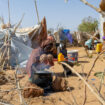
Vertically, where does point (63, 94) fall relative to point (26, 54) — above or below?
below

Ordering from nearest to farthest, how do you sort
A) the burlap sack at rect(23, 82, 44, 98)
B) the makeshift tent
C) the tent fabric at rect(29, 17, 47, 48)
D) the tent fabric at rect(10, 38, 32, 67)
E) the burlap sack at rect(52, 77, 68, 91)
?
1. the burlap sack at rect(23, 82, 44, 98)
2. the burlap sack at rect(52, 77, 68, 91)
3. the makeshift tent
4. the tent fabric at rect(10, 38, 32, 67)
5. the tent fabric at rect(29, 17, 47, 48)

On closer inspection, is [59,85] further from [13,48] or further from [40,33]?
[40,33]

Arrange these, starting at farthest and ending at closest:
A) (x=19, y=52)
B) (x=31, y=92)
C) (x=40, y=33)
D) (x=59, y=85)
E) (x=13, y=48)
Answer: (x=40, y=33), (x=19, y=52), (x=13, y=48), (x=59, y=85), (x=31, y=92)

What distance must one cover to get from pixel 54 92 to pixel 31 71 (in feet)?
2.14

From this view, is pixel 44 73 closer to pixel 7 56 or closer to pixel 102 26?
pixel 7 56

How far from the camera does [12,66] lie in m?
5.56

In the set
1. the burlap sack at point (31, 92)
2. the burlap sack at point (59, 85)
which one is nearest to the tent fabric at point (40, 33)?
the burlap sack at point (59, 85)

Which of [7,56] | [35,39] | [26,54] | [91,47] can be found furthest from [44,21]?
[91,47]

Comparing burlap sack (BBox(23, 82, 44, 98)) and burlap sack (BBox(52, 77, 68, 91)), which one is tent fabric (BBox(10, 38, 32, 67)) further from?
burlap sack (BBox(23, 82, 44, 98))

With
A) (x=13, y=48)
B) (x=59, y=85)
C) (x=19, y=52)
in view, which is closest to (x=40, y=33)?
(x=19, y=52)

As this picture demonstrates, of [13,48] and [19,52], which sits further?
[19,52]

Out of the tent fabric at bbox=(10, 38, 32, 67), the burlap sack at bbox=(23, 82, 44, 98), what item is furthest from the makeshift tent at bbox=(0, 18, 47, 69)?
the burlap sack at bbox=(23, 82, 44, 98)

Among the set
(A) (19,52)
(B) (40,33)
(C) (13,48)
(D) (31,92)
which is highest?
(B) (40,33)

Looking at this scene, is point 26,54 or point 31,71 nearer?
point 31,71
